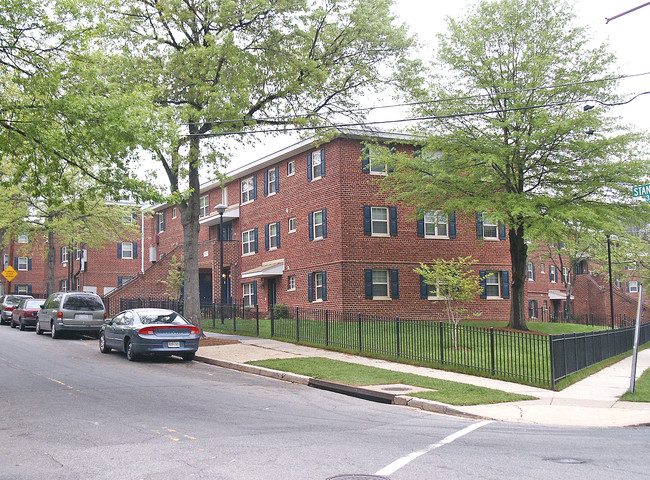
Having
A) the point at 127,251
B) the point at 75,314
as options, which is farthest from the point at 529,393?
the point at 127,251

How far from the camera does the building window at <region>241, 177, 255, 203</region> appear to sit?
37097 mm

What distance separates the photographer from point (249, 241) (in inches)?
1474

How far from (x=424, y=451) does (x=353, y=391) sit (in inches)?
222

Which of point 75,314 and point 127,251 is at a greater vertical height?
point 127,251

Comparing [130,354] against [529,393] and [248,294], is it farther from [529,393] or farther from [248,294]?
[248,294]

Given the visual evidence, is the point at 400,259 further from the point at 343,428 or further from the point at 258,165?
the point at 343,428

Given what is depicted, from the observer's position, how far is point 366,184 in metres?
29.6

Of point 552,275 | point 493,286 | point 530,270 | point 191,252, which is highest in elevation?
point 191,252

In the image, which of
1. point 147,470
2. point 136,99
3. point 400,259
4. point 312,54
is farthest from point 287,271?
point 147,470

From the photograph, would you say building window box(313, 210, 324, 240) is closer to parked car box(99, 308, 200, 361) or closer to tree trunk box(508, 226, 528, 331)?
tree trunk box(508, 226, 528, 331)

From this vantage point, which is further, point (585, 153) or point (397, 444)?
point (585, 153)

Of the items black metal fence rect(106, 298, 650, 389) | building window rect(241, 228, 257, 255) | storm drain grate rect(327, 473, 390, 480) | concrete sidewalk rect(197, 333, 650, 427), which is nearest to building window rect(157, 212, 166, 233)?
building window rect(241, 228, 257, 255)

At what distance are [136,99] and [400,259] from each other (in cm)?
1839

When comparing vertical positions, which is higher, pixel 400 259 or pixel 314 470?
pixel 400 259
